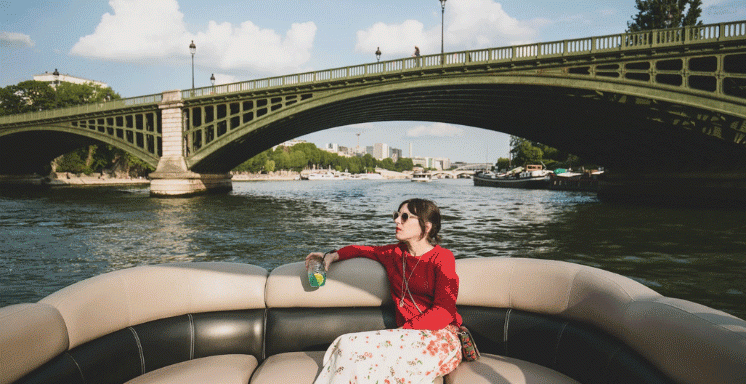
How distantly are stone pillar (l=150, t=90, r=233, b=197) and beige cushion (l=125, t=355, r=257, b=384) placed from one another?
35.7m

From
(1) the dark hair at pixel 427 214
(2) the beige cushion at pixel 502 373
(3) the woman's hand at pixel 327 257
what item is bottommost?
(2) the beige cushion at pixel 502 373

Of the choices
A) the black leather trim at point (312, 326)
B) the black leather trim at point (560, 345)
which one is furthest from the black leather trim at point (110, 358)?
the black leather trim at point (560, 345)

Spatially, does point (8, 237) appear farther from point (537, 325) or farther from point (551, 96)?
point (551, 96)

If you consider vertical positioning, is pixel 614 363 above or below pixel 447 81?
below

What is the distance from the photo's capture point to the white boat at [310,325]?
239 cm

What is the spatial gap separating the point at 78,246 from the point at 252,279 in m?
12.8

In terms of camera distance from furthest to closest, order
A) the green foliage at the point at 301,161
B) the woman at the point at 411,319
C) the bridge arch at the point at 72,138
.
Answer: the green foliage at the point at 301,161
the bridge arch at the point at 72,138
the woman at the point at 411,319

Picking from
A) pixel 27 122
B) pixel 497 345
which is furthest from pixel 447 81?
pixel 27 122

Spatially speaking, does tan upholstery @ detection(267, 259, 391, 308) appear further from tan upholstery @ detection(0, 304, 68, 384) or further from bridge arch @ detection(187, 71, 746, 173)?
bridge arch @ detection(187, 71, 746, 173)

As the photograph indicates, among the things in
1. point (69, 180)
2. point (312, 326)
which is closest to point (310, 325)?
point (312, 326)

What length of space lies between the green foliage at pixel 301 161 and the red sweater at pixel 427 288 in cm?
9951

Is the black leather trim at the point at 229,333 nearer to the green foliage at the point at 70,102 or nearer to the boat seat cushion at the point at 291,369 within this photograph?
the boat seat cushion at the point at 291,369

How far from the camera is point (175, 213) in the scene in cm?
2342

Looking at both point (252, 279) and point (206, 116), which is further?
point (206, 116)
